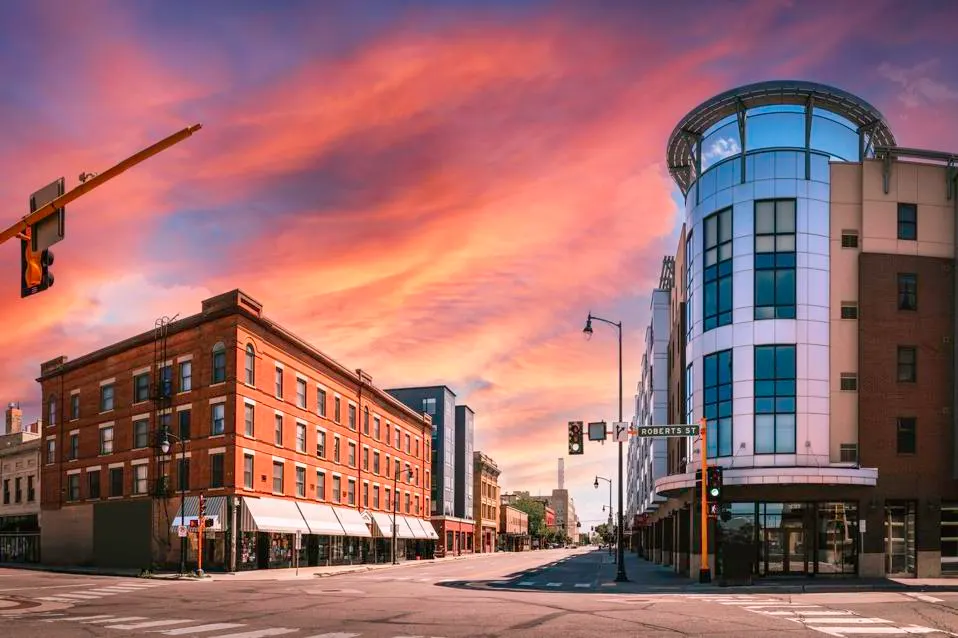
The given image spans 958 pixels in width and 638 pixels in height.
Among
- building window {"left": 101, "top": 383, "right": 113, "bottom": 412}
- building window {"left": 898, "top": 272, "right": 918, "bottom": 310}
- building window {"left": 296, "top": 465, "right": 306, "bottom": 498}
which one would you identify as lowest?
building window {"left": 296, "top": 465, "right": 306, "bottom": 498}

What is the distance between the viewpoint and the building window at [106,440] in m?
61.4

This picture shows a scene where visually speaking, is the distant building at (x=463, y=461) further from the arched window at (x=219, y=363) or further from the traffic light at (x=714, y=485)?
the traffic light at (x=714, y=485)

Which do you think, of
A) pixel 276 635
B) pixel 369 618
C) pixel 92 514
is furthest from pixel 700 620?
pixel 92 514

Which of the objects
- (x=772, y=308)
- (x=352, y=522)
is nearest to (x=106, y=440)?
(x=352, y=522)

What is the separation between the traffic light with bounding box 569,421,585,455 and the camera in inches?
1475

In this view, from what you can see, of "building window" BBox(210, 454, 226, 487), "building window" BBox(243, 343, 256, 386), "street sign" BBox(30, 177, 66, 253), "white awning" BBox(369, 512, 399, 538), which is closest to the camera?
"street sign" BBox(30, 177, 66, 253)

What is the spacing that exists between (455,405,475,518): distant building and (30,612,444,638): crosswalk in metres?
103

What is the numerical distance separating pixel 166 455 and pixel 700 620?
43.3 meters

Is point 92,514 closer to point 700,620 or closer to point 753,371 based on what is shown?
point 753,371

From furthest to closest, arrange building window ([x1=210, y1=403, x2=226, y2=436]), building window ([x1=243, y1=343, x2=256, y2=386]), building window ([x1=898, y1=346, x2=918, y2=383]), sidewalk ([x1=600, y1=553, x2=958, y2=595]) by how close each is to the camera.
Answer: building window ([x1=243, y1=343, x2=256, y2=386]), building window ([x1=210, y1=403, x2=226, y2=436]), building window ([x1=898, y1=346, x2=918, y2=383]), sidewalk ([x1=600, y1=553, x2=958, y2=595])

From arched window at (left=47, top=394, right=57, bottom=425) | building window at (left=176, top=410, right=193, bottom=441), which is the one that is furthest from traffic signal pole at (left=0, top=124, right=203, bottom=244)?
arched window at (left=47, top=394, right=57, bottom=425)

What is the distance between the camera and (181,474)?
53594 millimetres

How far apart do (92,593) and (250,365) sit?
23.6 m

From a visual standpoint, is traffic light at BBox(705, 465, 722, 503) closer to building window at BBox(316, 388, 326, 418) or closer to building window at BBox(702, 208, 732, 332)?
building window at BBox(702, 208, 732, 332)
